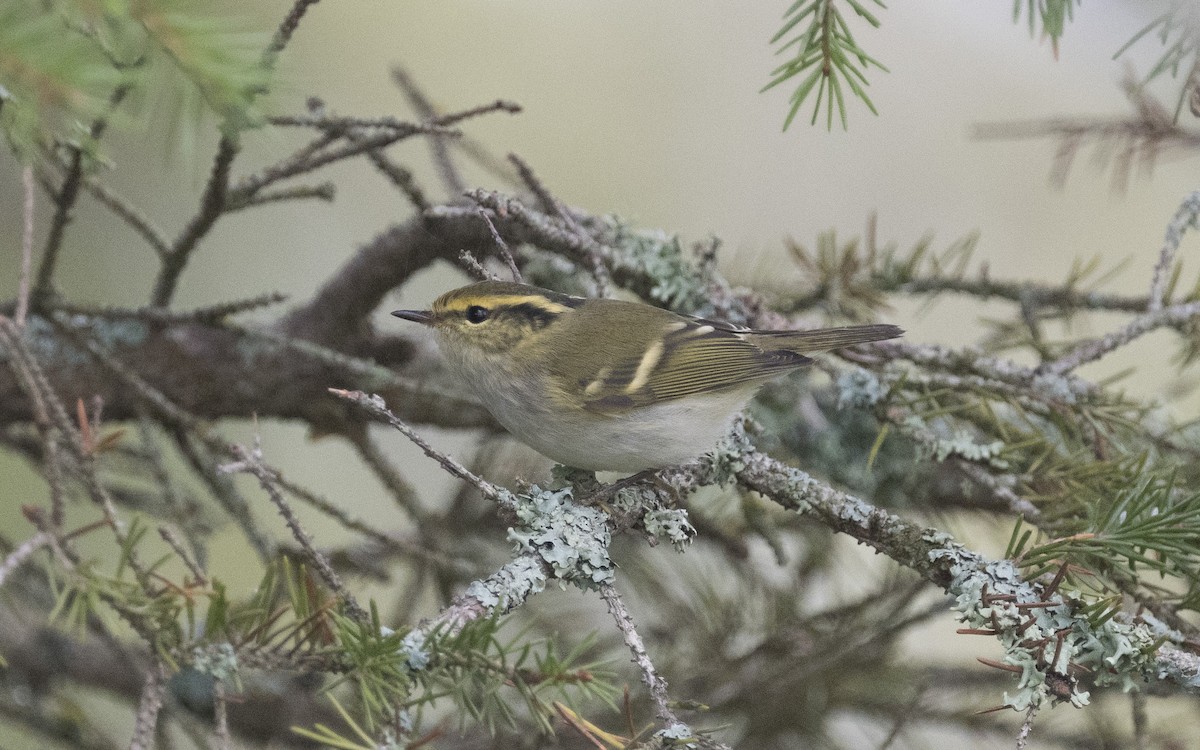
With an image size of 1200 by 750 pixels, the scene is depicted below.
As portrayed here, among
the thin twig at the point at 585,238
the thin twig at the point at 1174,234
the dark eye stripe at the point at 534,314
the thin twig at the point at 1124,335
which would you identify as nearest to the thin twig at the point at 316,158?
the thin twig at the point at 585,238

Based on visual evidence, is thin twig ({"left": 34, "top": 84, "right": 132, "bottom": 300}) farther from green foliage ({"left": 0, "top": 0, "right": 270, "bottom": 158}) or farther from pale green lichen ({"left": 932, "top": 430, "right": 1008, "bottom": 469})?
pale green lichen ({"left": 932, "top": 430, "right": 1008, "bottom": 469})

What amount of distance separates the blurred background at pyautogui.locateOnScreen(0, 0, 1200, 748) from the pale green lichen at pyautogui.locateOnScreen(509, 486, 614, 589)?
7.82 ft

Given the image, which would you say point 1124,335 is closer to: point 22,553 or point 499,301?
point 499,301

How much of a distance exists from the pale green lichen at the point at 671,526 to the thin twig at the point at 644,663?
19cm

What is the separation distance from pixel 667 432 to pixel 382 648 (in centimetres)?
69

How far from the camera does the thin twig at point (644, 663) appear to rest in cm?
91

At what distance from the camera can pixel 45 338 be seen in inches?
71.9

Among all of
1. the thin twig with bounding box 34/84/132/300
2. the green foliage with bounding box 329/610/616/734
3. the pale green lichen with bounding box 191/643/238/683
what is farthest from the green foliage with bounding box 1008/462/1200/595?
the thin twig with bounding box 34/84/132/300

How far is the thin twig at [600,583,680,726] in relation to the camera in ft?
2.99

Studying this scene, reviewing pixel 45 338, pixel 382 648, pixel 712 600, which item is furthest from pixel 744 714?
pixel 45 338

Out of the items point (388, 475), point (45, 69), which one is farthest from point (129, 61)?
point (388, 475)

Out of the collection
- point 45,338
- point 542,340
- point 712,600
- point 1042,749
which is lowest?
point 1042,749

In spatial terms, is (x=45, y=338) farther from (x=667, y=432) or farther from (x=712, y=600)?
(x=712, y=600)

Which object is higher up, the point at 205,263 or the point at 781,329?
the point at 781,329
